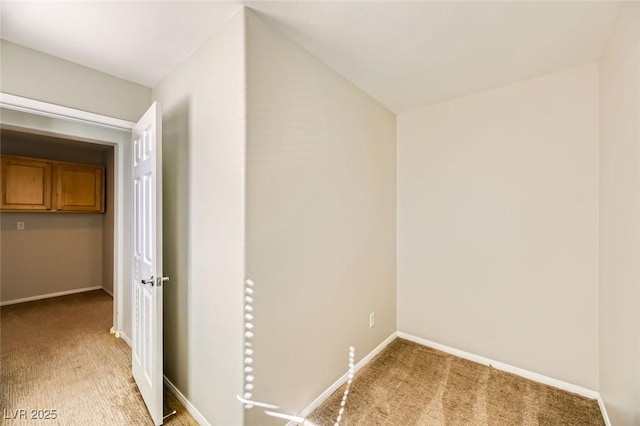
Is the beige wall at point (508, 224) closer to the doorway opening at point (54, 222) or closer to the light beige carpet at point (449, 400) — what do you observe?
the light beige carpet at point (449, 400)

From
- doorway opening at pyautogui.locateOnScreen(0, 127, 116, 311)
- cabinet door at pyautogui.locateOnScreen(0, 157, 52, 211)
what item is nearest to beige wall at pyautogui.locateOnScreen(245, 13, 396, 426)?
doorway opening at pyautogui.locateOnScreen(0, 127, 116, 311)

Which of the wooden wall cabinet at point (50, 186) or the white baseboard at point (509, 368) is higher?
the wooden wall cabinet at point (50, 186)

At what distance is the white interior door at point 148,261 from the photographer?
1.65 m

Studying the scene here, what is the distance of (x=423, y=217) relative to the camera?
266 cm

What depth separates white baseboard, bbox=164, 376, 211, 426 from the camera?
5.41ft

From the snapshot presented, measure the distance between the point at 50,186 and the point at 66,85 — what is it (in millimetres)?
3132

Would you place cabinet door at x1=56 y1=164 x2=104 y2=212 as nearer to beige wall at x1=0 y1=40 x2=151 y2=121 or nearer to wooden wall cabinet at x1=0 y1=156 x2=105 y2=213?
wooden wall cabinet at x1=0 y1=156 x2=105 y2=213

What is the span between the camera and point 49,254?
4121mm

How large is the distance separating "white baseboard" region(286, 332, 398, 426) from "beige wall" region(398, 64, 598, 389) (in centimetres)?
36

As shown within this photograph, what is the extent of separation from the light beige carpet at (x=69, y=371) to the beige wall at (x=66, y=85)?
206cm

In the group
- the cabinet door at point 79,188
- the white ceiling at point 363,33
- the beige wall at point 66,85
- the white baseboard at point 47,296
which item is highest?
the white ceiling at point 363,33

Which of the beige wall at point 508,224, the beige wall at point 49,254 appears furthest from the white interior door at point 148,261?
the beige wall at point 49,254

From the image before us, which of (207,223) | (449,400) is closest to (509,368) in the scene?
(449,400)

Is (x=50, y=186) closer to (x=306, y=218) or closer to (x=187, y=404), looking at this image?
(x=187, y=404)
